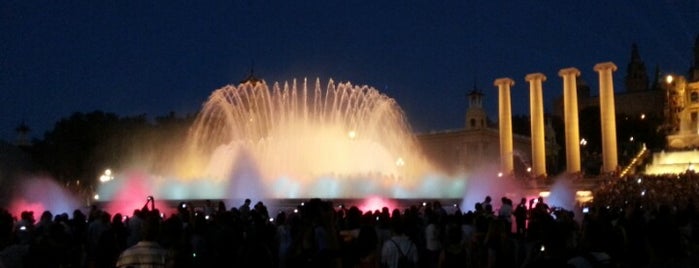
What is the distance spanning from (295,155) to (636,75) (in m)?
121

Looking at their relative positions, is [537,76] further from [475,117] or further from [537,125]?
[475,117]

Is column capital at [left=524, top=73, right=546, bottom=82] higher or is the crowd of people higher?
column capital at [left=524, top=73, right=546, bottom=82]

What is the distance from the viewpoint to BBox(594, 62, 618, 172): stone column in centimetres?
5588

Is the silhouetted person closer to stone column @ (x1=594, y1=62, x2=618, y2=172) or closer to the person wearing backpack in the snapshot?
the person wearing backpack

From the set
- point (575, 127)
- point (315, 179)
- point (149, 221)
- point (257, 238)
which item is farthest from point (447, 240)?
point (575, 127)

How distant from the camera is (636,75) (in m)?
145

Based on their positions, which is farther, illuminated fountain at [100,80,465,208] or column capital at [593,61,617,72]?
column capital at [593,61,617,72]

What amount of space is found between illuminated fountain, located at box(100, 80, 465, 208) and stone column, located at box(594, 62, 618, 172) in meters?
16.1

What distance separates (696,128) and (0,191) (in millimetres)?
70103

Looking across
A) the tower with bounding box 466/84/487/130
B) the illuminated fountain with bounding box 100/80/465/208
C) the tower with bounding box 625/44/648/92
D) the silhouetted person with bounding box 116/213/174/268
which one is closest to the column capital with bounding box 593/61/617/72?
the illuminated fountain with bounding box 100/80/465/208

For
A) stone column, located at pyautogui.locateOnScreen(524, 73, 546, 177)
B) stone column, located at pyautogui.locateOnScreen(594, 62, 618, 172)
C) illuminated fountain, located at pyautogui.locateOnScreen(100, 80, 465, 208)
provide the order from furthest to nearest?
stone column, located at pyautogui.locateOnScreen(524, 73, 546, 177)
stone column, located at pyautogui.locateOnScreen(594, 62, 618, 172)
illuminated fountain, located at pyautogui.locateOnScreen(100, 80, 465, 208)

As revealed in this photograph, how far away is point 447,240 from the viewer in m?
9.23

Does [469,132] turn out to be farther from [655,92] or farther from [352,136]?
[352,136]

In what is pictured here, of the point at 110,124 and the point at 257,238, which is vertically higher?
the point at 110,124
